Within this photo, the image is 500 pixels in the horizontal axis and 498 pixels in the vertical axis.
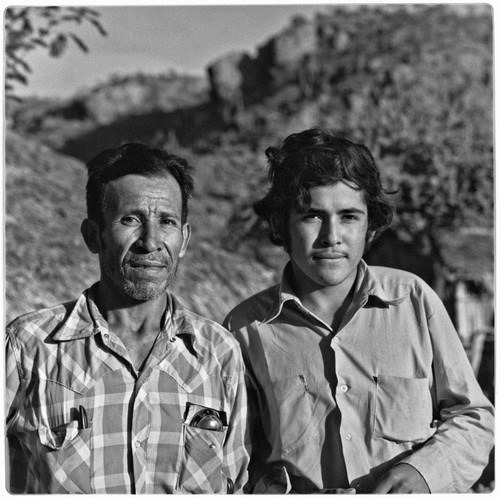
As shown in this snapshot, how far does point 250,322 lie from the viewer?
2.70 meters

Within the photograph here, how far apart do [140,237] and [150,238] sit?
40 millimetres

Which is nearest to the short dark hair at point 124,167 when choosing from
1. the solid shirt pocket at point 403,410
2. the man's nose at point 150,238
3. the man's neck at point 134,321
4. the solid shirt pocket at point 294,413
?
the man's nose at point 150,238

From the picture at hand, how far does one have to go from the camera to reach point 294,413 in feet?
8.34

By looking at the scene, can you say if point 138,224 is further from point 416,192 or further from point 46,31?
point 416,192

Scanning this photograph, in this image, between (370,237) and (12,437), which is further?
(370,237)

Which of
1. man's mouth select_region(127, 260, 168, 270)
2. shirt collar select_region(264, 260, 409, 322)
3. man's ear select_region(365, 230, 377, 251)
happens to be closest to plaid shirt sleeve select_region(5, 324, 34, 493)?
man's mouth select_region(127, 260, 168, 270)

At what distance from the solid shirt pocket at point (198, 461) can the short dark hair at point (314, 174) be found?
0.71 metres

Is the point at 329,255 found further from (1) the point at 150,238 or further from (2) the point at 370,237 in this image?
(1) the point at 150,238

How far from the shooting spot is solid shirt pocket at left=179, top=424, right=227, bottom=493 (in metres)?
2.46

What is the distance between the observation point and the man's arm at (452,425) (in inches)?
96.6

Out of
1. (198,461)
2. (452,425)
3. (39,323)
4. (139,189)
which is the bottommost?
(198,461)

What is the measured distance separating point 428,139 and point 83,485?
250 inches

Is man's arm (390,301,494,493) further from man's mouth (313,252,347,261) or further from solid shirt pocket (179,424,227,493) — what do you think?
solid shirt pocket (179,424,227,493)

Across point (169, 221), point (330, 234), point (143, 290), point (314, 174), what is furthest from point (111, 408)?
point (314, 174)
